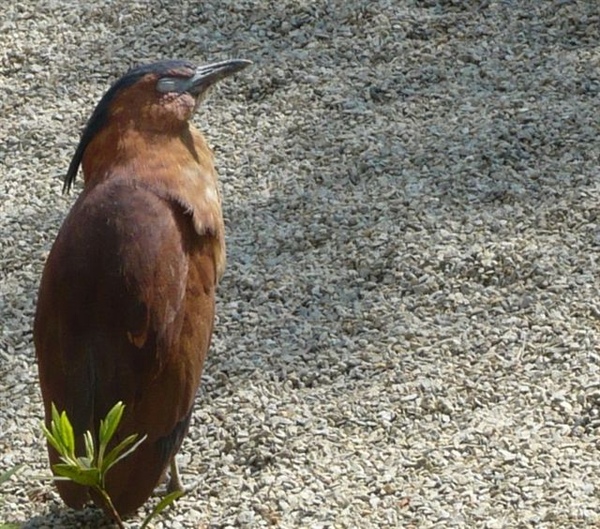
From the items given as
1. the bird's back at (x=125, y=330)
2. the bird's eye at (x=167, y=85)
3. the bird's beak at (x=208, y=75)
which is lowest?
the bird's back at (x=125, y=330)

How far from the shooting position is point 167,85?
4.91 m

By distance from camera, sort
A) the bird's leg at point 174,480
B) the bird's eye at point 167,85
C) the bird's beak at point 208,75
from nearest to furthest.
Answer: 1. the bird's leg at point 174,480
2. the bird's eye at point 167,85
3. the bird's beak at point 208,75

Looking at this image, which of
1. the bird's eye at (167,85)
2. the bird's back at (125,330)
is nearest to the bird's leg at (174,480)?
the bird's back at (125,330)

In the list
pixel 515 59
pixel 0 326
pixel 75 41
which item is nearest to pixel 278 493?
pixel 0 326

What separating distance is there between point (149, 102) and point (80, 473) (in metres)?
2.33

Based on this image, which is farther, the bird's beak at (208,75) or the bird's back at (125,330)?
the bird's beak at (208,75)

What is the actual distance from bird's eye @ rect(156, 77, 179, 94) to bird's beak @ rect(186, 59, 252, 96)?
Result: 0.07m

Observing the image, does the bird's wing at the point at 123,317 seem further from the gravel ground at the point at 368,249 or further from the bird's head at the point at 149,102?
the gravel ground at the point at 368,249

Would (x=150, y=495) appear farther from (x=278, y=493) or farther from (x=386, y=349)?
(x=386, y=349)

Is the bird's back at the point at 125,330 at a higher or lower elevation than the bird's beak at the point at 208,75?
lower

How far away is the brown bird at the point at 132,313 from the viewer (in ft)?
13.6

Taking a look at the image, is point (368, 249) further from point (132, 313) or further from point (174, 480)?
point (132, 313)

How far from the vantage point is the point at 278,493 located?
14.8ft

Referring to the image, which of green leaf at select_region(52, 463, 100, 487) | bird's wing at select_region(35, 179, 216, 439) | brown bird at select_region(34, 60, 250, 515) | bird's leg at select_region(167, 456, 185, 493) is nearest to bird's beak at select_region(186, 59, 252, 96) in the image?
brown bird at select_region(34, 60, 250, 515)
